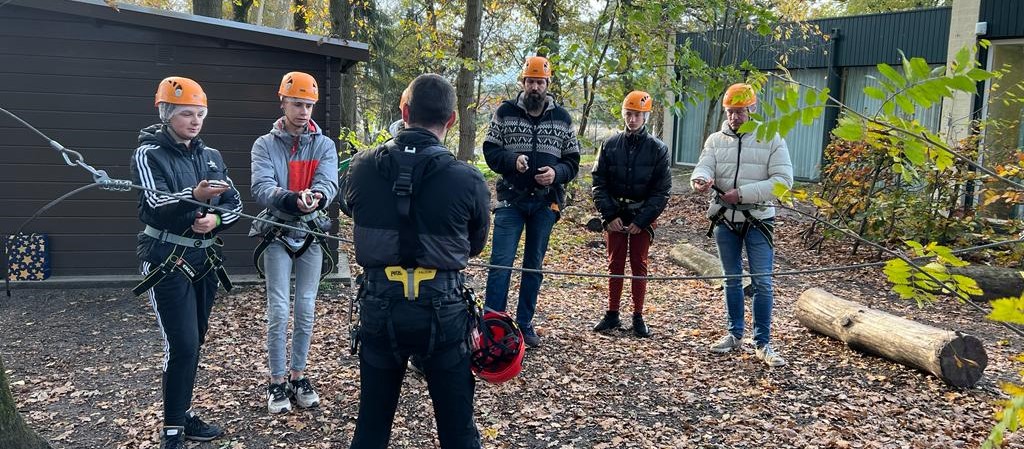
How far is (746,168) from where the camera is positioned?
18.3 feet

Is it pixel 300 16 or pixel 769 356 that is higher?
pixel 300 16

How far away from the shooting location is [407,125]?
3049 millimetres

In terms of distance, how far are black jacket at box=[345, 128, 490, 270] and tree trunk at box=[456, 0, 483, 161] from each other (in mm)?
9233

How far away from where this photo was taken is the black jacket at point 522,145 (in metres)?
5.60

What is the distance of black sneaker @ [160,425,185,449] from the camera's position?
13.1 feet

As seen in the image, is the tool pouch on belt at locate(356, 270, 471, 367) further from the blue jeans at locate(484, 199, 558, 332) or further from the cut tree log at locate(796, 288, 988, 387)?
the cut tree log at locate(796, 288, 988, 387)

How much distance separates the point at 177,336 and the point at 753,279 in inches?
159

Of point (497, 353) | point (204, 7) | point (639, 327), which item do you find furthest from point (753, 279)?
point (204, 7)

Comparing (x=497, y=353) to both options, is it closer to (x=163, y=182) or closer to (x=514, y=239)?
(x=163, y=182)

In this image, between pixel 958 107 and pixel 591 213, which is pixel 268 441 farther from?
pixel 958 107

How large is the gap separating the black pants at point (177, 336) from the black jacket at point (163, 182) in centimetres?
16

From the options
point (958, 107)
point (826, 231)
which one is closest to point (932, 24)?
point (958, 107)

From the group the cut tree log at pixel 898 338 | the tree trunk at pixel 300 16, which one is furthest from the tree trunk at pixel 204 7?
the cut tree log at pixel 898 338

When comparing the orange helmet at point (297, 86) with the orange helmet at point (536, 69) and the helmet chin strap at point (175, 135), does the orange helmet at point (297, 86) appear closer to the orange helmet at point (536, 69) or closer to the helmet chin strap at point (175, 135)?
the helmet chin strap at point (175, 135)
